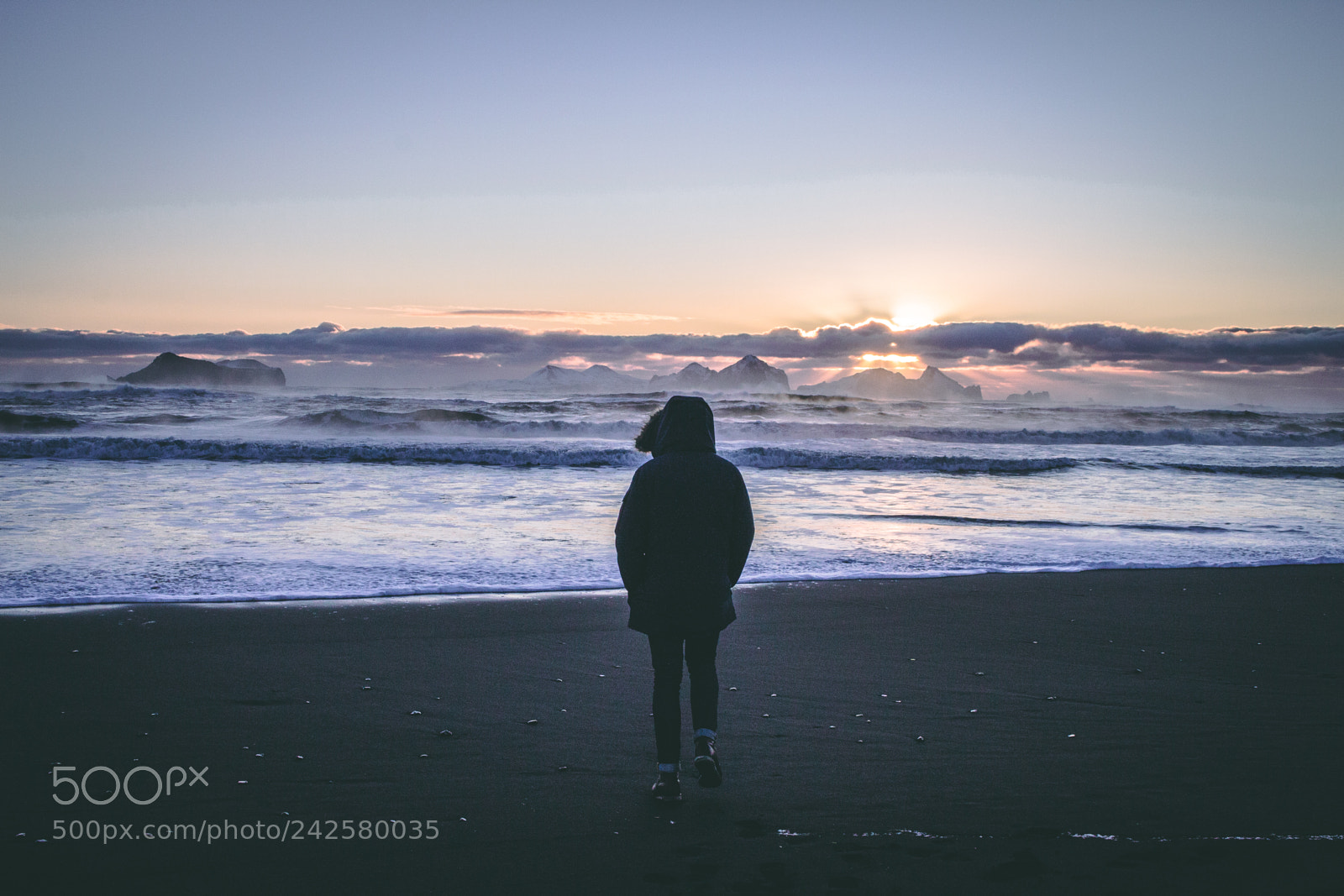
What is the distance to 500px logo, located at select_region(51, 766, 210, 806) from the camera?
3.45 meters

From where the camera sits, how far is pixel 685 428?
362 centimetres

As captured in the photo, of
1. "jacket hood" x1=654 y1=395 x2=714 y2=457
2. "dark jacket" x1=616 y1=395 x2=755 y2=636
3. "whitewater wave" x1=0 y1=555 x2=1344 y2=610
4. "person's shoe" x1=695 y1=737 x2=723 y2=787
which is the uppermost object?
"jacket hood" x1=654 y1=395 x2=714 y2=457

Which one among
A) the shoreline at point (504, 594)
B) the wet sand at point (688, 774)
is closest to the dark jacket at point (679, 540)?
the wet sand at point (688, 774)

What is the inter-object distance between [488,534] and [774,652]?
5487 mm

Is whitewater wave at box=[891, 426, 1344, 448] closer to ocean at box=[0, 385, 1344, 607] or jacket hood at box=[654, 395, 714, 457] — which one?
ocean at box=[0, 385, 1344, 607]

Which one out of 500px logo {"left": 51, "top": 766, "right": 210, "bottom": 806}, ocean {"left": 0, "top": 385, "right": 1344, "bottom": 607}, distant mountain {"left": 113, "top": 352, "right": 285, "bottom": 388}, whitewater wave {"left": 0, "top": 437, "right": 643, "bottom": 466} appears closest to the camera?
500px logo {"left": 51, "top": 766, "right": 210, "bottom": 806}

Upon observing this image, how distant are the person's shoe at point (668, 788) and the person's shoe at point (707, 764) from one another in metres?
0.11

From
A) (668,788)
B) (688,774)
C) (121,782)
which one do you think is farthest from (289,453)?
(668,788)

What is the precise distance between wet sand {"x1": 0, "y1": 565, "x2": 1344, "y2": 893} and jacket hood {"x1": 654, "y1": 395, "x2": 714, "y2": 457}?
1497 millimetres

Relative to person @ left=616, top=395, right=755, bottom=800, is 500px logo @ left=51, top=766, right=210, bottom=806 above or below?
below

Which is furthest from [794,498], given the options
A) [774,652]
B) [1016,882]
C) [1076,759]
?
[1016,882]

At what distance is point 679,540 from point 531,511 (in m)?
9.05

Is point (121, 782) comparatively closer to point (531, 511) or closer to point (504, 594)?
point (504, 594)

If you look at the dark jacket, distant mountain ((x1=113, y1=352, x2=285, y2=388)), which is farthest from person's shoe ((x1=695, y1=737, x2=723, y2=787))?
distant mountain ((x1=113, y1=352, x2=285, y2=388))
